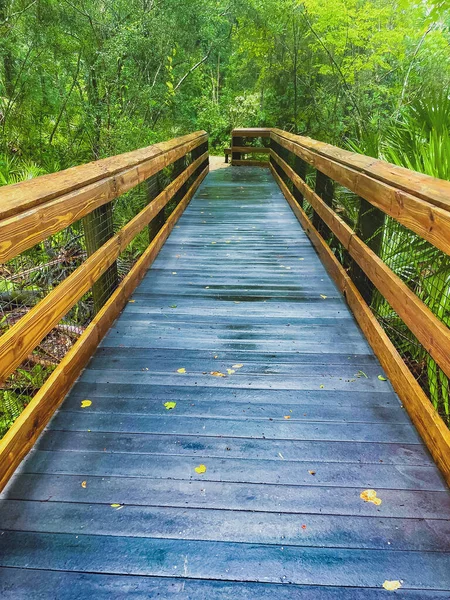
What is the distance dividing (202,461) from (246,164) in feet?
39.6

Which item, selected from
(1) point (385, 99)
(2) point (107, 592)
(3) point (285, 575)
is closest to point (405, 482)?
(3) point (285, 575)

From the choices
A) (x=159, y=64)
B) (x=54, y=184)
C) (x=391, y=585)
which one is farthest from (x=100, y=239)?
(x=159, y=64)

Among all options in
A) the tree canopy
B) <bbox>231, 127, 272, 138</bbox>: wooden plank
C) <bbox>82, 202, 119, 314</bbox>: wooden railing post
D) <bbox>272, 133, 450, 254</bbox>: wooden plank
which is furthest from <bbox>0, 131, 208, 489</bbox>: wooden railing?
<bbox>231, 127, 272, 138</bbox>: wooden plank

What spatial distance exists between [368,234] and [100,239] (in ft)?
5.93

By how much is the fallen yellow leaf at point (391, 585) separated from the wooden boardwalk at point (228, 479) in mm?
15

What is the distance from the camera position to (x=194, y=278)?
4.17 m

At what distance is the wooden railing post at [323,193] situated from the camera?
4.68m

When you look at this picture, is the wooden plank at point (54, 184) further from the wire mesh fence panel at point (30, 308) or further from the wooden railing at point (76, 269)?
the wire mesh fence panel at point (30, 308)

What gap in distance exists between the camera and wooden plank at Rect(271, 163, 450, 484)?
1.85 meters

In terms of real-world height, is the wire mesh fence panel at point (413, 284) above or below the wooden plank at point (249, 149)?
below

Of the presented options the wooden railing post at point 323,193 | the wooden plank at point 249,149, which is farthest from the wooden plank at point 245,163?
the wooden railing post at point 323,193

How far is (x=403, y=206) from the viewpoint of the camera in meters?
2.33

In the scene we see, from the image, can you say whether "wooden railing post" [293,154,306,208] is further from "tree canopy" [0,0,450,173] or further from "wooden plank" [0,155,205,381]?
"wooden plank" [0,155,205,381]

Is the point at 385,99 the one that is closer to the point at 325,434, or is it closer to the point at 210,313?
the point at 210,313
